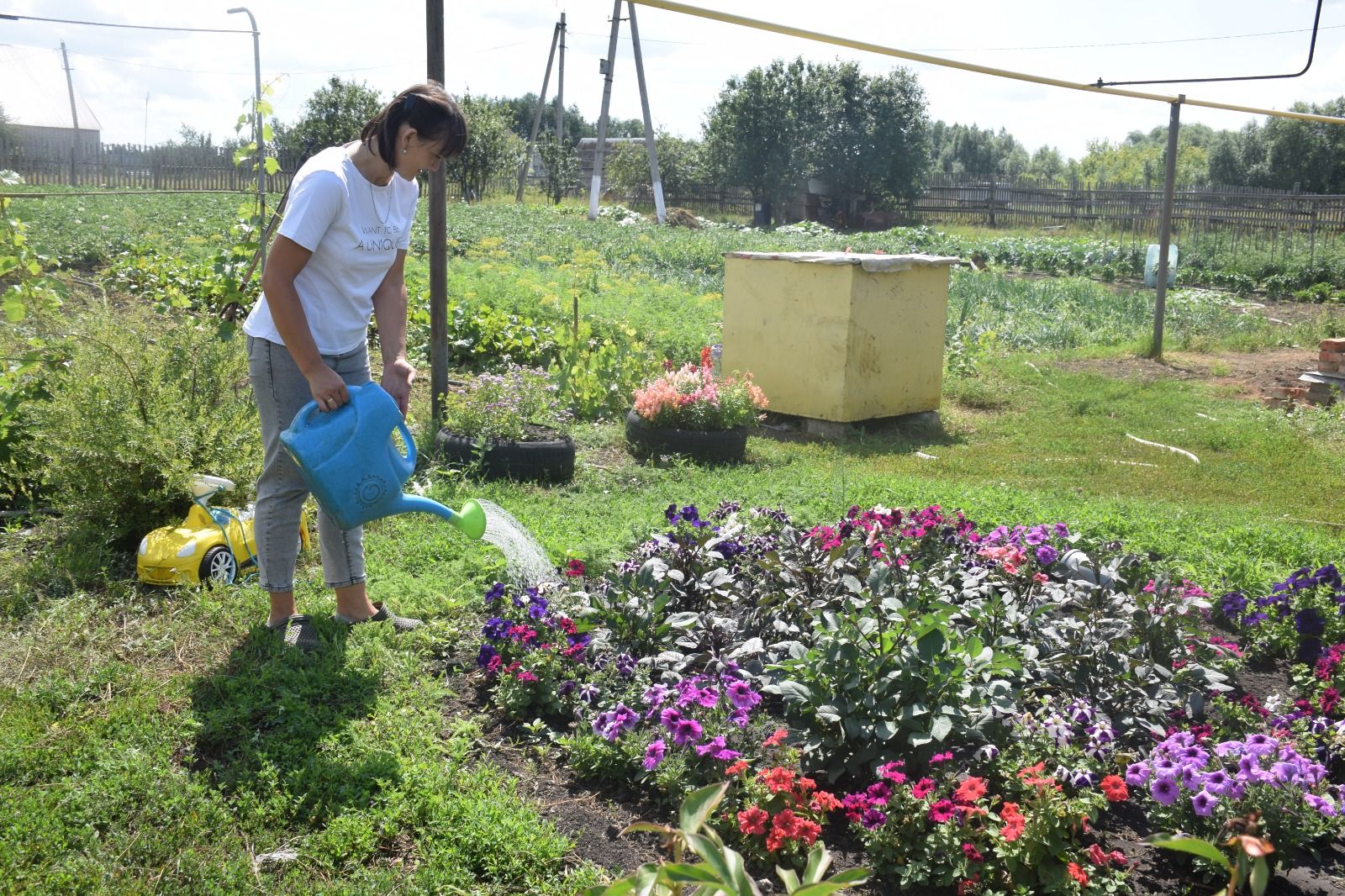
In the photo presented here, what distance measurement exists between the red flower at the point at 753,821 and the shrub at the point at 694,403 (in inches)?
159

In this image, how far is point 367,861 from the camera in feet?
7.57

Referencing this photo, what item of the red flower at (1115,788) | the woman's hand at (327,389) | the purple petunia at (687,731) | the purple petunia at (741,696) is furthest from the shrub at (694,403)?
the red flower at (1115,788)

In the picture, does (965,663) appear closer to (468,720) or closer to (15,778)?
(468,720)

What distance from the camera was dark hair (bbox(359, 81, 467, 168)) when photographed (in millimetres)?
2943

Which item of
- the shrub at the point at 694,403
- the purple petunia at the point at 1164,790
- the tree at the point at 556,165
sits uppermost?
the tree at the point at 556,165

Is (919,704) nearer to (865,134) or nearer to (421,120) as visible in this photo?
(421,120)

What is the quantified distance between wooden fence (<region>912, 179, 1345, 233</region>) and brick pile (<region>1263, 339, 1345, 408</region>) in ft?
24.4

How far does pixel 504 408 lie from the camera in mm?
5586

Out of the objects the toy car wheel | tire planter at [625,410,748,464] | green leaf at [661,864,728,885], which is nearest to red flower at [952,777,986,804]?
green leaf at [661,864,728,885]

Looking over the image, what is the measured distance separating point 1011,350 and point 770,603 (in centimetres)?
846

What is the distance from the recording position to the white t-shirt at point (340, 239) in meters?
2.92

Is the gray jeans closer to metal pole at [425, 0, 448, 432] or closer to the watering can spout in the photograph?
the watering can spout

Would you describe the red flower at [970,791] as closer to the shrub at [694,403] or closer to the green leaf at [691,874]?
the green leaf at [691,874]

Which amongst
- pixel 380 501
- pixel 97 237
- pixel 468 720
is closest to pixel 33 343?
pixel 380 501
